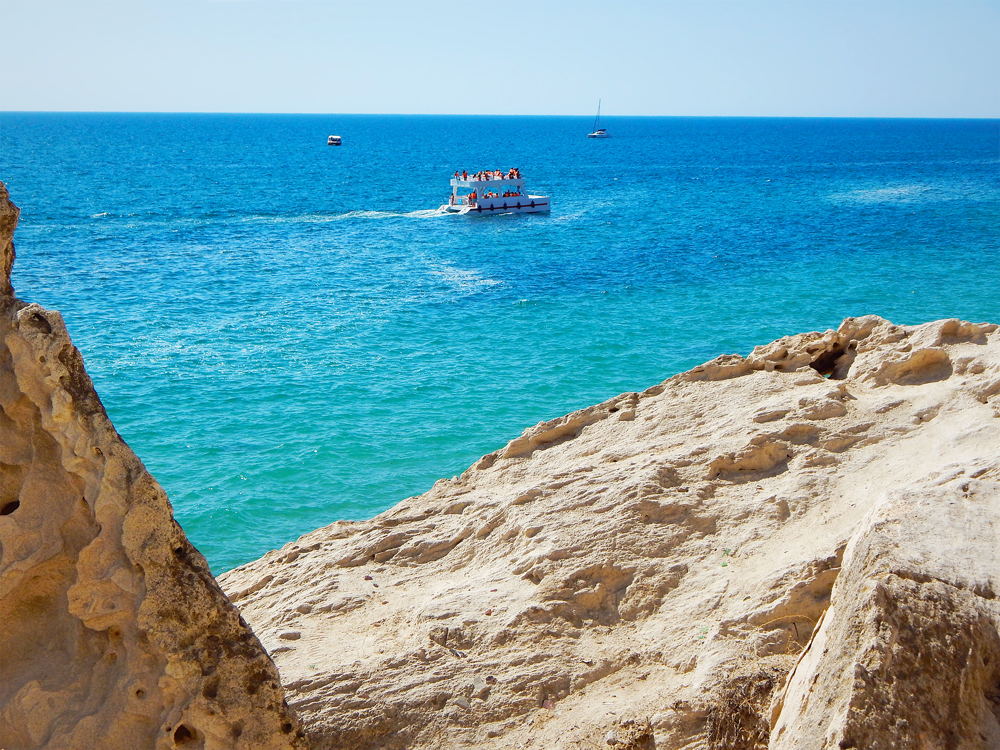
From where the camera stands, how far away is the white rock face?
566 cm

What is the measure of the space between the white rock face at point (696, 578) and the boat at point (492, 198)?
2063 inches

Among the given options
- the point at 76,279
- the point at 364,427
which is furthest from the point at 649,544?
the point at 76,279

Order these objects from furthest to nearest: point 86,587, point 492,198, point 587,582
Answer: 1. point 492,198
2. point 587,582
3. point 86,587

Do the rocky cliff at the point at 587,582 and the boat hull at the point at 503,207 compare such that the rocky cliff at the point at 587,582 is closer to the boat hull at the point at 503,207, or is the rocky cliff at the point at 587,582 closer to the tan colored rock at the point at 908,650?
the tan colored rock at the point at 908,650

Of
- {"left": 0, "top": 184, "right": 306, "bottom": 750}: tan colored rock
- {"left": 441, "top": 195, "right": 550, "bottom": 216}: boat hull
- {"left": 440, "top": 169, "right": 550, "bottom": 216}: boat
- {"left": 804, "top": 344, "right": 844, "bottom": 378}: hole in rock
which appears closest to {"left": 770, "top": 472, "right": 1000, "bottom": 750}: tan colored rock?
{"left": 0, "top": 184, "right": 306, "bottom": 750}: tan colored rock

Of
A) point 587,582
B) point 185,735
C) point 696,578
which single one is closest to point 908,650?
point 696,578

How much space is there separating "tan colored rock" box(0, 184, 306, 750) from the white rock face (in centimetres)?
230

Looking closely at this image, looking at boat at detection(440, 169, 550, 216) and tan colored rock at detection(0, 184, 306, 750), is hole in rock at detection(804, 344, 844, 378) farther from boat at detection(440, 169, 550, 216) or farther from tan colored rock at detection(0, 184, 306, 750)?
boat at detection(440, 169, 550, 216)

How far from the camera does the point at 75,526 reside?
5.72 m

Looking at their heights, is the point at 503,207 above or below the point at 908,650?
below

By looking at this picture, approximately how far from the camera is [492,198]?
6475cm

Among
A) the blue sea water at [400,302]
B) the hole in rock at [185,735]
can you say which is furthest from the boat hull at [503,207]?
the hole in rock at [185,735]

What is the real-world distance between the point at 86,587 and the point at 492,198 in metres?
61.2

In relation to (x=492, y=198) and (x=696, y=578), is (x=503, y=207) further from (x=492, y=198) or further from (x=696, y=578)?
(x=696, y=578)
